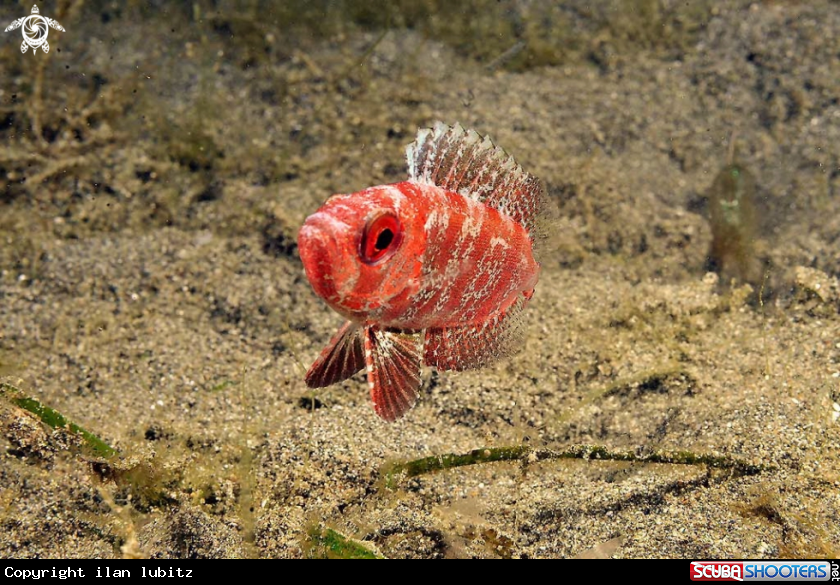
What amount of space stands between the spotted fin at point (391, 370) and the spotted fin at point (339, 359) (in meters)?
0.15

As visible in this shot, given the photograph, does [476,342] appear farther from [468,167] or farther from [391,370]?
[468,167]

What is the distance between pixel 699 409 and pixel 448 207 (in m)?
2.17

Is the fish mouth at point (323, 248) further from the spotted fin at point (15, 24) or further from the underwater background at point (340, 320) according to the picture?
the spotted fin at point (15, 24)

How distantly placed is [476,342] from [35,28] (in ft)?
20.0

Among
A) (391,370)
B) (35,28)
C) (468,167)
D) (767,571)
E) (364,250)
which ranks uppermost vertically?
(35,28)

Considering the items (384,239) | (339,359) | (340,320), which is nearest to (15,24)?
(340,320)

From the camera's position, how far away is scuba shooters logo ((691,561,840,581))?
2.36 m

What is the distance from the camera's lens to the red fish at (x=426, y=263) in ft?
6.04

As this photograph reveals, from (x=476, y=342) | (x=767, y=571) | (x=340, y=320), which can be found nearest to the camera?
(x=767, y=571)

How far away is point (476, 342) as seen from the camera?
2656 millimetres

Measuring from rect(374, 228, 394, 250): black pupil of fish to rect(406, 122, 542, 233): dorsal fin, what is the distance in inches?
16.3

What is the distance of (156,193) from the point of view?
523 cm

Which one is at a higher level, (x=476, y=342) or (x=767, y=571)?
(x=476, y=342)

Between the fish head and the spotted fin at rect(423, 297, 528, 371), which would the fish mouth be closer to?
the fish head
